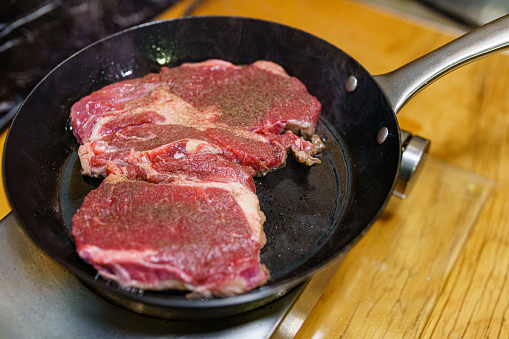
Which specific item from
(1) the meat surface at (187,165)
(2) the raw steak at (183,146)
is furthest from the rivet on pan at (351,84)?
(2) the raw steak at (183,146)

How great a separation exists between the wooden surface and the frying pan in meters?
0.40

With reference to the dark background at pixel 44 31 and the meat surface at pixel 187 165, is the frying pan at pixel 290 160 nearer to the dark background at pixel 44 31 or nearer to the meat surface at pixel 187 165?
the meat surface at pixel 187 165

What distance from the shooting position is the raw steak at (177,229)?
145 centimetres

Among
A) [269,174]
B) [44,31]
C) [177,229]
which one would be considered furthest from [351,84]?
[44,31]

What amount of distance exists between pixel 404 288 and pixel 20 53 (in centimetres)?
299

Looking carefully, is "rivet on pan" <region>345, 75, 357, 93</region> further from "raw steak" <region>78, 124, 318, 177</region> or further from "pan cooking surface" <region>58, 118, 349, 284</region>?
"raw steak" <region>78, 124, 318, 177</region>

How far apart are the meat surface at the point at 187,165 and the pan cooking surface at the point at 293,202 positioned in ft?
0.21

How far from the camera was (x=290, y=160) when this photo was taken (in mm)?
2000

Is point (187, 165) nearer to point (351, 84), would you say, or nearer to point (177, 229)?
point (177, 229)

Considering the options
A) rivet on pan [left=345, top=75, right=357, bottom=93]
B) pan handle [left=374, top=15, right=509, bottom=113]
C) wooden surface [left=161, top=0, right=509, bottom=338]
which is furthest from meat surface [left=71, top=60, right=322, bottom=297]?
wooden surface [left=161, top=0, right=509, bottom=338]

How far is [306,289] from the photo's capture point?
1.68m

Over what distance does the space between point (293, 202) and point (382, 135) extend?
20.5 inches

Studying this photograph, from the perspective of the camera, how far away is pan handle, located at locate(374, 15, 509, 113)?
185 centimetres

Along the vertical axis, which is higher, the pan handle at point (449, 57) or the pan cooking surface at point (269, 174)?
the pan handle at point (449, 57)
